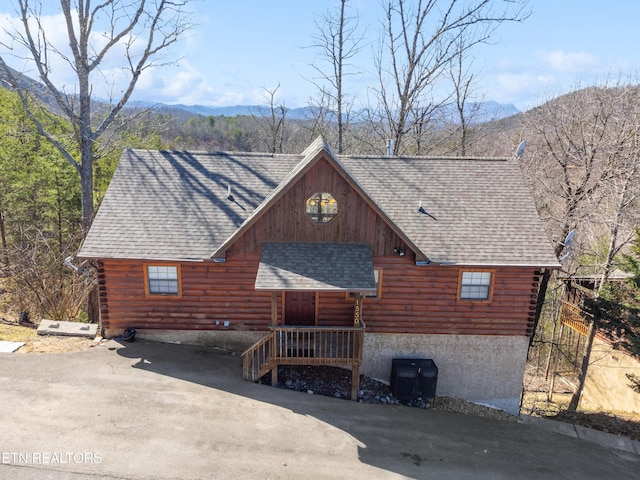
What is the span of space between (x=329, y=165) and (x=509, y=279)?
6581 mm

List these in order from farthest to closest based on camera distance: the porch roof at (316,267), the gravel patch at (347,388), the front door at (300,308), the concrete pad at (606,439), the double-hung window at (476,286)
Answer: the front door at (300,308) < the double-hung window at (476,286) < the gravel patch at (347,388) < the concrete pad at (606,439) < the porch roof at (316,267)

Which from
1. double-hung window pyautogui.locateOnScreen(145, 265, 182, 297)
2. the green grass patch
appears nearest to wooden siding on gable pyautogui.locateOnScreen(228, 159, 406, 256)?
double-hung window pyautogui.locateOnScreen(145, 265, 182, 297)

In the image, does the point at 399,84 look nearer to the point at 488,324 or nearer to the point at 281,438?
the point at 488,324

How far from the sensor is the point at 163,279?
12.4 metres

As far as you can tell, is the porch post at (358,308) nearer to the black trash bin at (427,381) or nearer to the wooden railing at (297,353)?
the wooden railing at (297,353)

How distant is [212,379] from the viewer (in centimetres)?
1112

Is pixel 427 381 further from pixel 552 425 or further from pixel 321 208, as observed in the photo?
pixel 321 208

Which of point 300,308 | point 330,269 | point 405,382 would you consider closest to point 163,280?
point 300,308

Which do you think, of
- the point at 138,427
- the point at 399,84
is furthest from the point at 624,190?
the point at 138,427

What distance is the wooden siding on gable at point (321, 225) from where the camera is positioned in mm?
11664

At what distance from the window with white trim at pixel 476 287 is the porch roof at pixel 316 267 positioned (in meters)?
3.36

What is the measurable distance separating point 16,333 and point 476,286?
1526 centimetres

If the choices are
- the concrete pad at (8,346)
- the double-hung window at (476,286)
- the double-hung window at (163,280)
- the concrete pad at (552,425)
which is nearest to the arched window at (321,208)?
the double-hung window at (163,280)

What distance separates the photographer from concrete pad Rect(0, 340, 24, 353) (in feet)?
38.7
